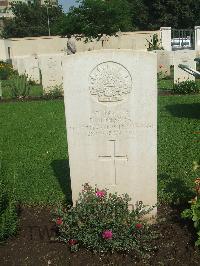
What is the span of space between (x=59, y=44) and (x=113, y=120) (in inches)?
1229

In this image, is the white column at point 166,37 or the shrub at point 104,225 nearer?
the shrub at point 104,225

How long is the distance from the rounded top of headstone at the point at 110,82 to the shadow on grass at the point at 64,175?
4.82 ft

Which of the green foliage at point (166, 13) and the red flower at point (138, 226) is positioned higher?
the green foliage at point (166, 13)

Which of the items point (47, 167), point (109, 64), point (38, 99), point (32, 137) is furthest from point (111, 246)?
point (38, 99)

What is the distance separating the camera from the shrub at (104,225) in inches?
136

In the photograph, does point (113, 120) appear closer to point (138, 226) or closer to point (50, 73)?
point (138, 226)

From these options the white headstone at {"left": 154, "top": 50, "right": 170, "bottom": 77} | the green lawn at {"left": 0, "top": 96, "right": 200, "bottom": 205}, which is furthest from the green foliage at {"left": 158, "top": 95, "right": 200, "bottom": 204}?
the white headstone at {"left": 154, "top": 50, "right": 170, "bottom": 77}

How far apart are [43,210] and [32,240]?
65cm

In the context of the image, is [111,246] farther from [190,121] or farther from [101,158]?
[190,121]

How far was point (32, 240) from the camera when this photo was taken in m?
3.76

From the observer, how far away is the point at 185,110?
9094 millimetres

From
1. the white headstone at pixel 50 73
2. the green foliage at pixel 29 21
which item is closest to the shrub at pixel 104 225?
the white headstone at pixel 50 73

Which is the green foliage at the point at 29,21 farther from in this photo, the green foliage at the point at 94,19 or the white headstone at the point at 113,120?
the white headstone at the point at 113,120

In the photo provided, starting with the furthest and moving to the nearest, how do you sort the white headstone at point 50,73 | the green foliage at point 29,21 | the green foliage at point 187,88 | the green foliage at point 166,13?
the green foliage at point 29,21 → the green foliage at point 166,13 → the white headstone at point 50,73 → the green foliage at point 187,88
